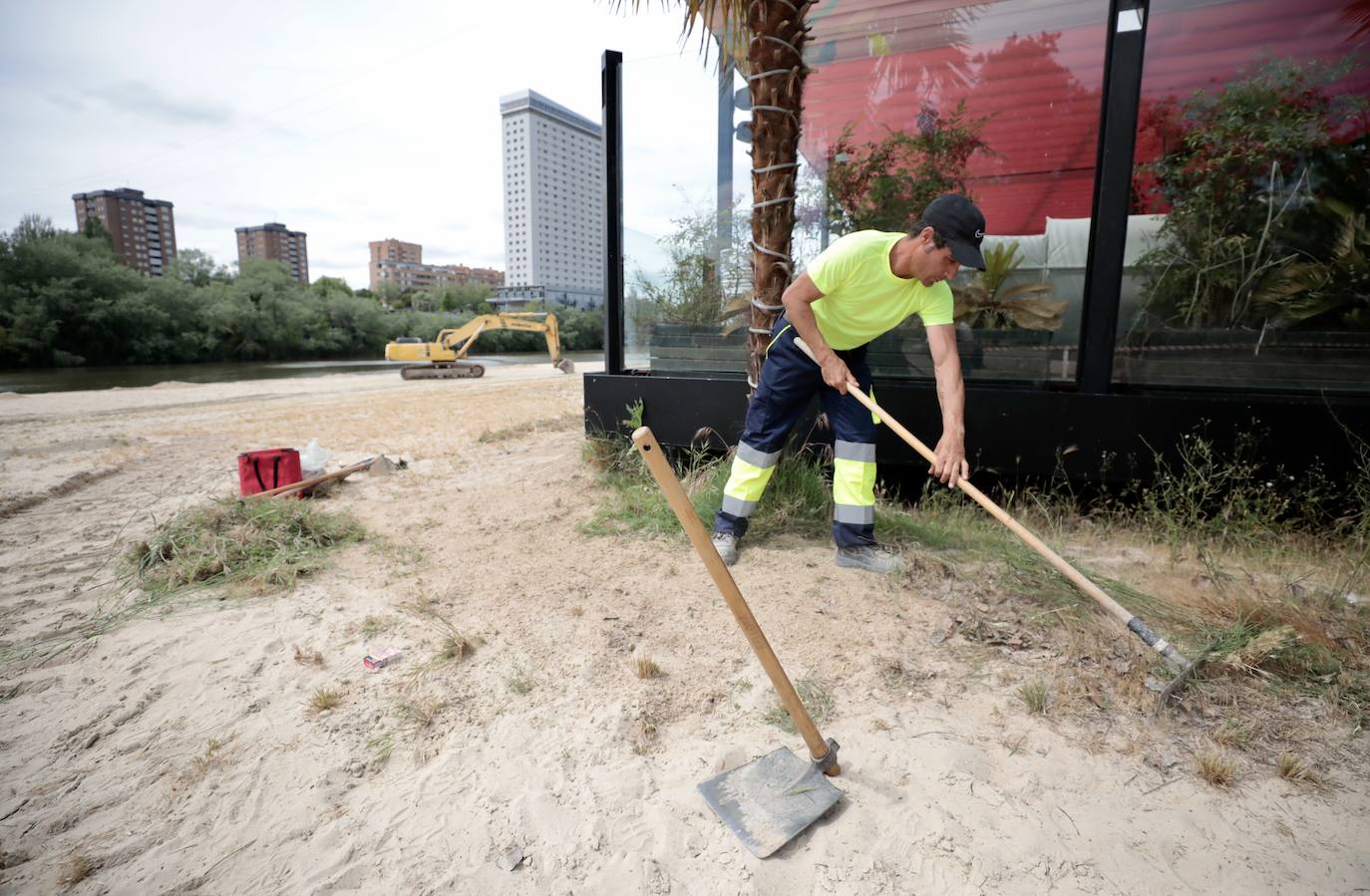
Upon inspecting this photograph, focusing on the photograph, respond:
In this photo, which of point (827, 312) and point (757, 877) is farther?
point (827, 312)

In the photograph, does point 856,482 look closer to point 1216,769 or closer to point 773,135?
point 1216,769

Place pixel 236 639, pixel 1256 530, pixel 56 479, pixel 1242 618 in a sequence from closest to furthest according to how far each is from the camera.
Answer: pixel 1242 618 < pixel 236 639 < pixel 1256 530 < pixel 56 479

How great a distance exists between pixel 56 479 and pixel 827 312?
662 centimetres

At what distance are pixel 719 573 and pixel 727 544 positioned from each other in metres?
1.91

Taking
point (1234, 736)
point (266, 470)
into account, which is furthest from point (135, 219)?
point (1234, 736)

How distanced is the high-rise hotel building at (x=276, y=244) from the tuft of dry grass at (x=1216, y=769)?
116 metres

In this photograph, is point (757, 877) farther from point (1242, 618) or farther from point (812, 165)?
point (812, 165)

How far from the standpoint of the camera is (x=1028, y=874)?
1667mm

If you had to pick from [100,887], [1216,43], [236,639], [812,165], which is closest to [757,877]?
[100,887]

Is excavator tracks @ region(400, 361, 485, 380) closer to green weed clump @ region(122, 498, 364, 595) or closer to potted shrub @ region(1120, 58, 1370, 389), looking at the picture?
green weed clump @ region(122, 498, 364, 595)

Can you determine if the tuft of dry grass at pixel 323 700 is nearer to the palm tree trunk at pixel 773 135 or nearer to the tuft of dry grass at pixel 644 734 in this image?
the tuft of dry grass at pixel 644 734

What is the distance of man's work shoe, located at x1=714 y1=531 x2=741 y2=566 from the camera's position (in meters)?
3.47

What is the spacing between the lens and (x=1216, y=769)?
6.32ft

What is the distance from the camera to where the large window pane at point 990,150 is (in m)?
4.55
